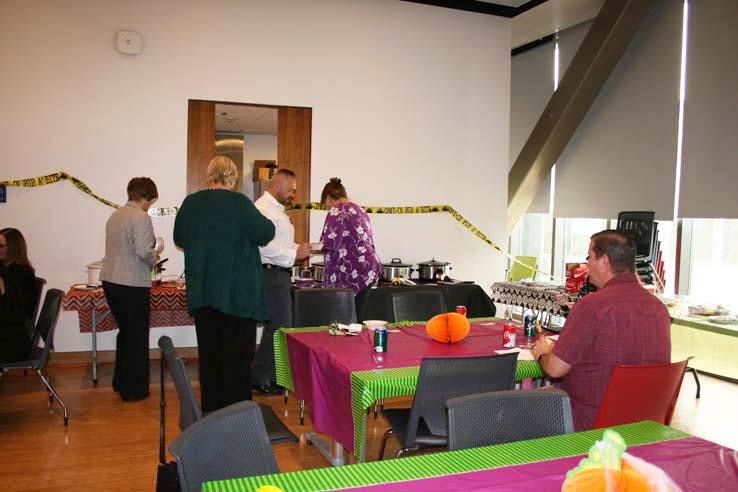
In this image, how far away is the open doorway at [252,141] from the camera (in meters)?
6.00

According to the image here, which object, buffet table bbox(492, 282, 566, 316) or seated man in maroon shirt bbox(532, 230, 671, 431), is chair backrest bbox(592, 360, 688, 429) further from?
buffet table bbox(492, 282, 566, 316)

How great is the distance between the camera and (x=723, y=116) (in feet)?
20.1

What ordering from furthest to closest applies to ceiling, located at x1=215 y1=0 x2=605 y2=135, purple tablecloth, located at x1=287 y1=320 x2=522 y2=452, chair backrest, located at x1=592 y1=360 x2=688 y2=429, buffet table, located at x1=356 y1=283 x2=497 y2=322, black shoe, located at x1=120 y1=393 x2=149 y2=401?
1. ceiling, located at x1=215 y1=0 x2=605 y2=135
2. buffet table, located at x1=356 y1=283 x2=497 y2=322
3. black shoe, located at x1=120 y1=393 x2=149 y2=401
4. purple tablecloth, located at x1=287 y1=320 x2=522 y2=452
5. chair backrest, located at x1=592 y1=360 x2=688 y2=429

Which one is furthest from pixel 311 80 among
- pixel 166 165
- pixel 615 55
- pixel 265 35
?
pixel 615 55

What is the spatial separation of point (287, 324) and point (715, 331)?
144 inches

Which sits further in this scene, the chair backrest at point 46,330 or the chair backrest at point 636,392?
the chair backrest at point 46,330

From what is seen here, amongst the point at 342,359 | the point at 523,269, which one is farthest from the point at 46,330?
the point at 523,269

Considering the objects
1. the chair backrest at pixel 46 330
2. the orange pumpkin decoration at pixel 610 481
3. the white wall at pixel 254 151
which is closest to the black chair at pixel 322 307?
the chair backrest at pixel 46 330

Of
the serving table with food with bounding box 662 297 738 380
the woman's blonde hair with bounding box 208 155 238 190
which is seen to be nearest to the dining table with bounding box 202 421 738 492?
the woman's blonde hair with bounding box 208 155 238 190

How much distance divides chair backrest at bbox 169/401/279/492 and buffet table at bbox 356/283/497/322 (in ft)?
11.6

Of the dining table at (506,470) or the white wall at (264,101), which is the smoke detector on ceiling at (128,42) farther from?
the dining table at (506,470)

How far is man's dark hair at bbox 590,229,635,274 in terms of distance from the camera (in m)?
2.70

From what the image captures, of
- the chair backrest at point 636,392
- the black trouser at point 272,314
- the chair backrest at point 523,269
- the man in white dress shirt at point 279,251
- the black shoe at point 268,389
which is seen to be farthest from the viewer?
the chair backrest at point 523,269

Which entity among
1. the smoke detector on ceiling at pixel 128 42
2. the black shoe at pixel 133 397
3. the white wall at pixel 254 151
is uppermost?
the smoke detector on ceiling at pixel 128 42
